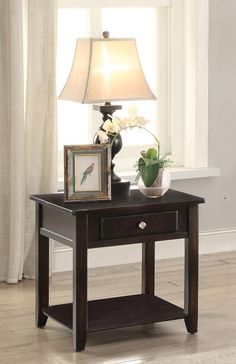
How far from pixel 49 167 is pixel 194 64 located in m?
1.08

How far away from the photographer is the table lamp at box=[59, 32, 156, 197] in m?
3.87

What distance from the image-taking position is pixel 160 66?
542 cm

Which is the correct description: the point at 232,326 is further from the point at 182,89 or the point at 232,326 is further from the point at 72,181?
the point at 182,89

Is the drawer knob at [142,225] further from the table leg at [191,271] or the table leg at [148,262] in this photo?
the table leg at [148,262]

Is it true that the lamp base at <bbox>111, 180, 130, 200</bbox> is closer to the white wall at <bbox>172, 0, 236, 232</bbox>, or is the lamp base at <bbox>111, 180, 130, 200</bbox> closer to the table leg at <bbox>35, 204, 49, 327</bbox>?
the table leg at <bbox>35, 204, 49, 327</bbox>

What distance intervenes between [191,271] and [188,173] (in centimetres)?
145

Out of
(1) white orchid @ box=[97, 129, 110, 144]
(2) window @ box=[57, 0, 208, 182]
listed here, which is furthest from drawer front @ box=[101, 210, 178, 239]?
(2) window @ box=[57, 0, 208, 182]

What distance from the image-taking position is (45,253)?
13.4 ft

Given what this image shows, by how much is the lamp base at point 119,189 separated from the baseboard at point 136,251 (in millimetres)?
1114

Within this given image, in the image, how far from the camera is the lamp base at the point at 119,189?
13.1 ft

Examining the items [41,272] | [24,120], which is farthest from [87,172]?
[24,120]

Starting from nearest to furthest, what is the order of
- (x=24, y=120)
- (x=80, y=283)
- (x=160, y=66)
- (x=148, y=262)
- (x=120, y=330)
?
(x=80, y=283), (x=120, y=330), (x=148, y=262), (x=24, y=120), (x=160, y=66)

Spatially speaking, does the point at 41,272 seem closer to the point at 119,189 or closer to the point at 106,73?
the point at 119,189

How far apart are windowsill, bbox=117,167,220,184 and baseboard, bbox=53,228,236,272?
0.35 meters
